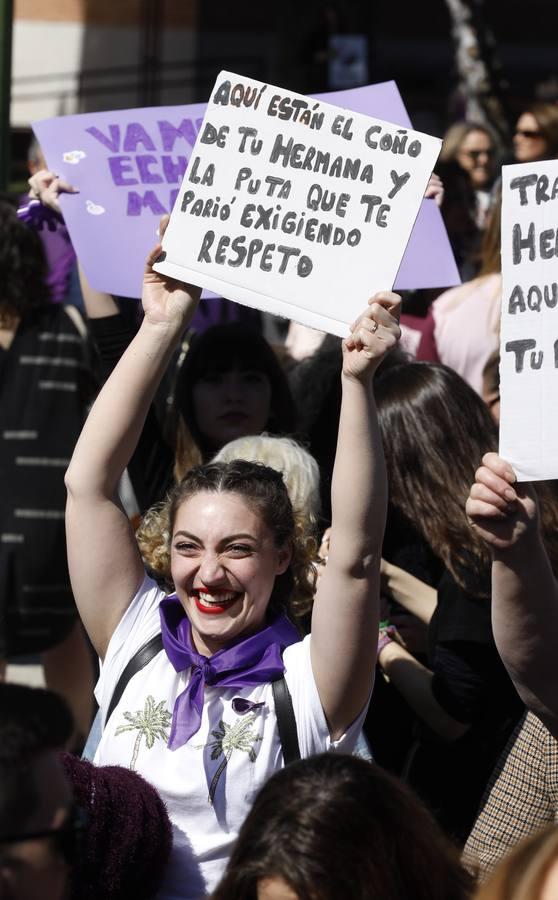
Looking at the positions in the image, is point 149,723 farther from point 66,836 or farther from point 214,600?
point 66,836

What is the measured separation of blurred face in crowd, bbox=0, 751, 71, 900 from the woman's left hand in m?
1.17

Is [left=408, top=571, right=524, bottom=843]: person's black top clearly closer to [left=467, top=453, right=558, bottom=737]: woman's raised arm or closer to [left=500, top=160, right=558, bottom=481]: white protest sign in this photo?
[left=467, top=453, right=558, bottom=737]: woman's raised arm

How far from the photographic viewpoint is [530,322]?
2701mm

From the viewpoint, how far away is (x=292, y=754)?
266 cm

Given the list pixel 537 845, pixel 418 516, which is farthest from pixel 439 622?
pixel 537 845

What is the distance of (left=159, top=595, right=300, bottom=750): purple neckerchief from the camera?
2.71 m

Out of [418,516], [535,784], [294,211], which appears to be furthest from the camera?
[418,516]

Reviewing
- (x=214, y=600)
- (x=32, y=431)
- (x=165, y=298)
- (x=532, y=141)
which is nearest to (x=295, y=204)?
(x=165, y=298)

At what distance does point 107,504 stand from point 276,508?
0.35 metres

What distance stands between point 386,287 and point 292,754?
3.17 feet

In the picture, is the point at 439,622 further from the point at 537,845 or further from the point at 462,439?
the point at 537,845

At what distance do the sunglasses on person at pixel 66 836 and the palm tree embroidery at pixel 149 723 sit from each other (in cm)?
92

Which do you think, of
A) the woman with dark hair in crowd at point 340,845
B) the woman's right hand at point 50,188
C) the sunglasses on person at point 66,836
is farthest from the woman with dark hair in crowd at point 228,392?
the sunglasses on person at point 66,836

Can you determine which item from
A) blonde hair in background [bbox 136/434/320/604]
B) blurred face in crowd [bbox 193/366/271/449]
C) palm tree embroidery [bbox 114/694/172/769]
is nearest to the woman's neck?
blurred face in crowd [bbox 193/366/271/449]
